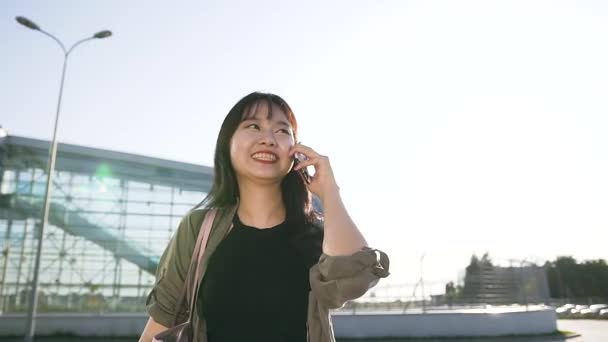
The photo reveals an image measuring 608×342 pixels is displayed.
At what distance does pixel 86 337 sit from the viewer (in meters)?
14.8

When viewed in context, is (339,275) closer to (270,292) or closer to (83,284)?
(270,292)

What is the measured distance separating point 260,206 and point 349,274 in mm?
623

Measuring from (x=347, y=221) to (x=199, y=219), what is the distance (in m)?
0.67

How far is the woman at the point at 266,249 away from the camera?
1.53 metres

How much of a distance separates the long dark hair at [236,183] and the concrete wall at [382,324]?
14.3 m

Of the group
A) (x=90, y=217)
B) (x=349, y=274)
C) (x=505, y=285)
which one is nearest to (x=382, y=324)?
(x=505, y=285)

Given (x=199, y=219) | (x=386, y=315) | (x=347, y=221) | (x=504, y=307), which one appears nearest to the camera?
(x=347, y=221)

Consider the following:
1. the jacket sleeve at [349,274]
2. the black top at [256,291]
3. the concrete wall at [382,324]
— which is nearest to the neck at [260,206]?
the black top at [256,291]

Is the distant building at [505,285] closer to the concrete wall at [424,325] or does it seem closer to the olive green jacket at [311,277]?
the concrete wall at [424,325]

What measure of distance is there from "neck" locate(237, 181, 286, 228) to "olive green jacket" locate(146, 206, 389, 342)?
0.22 feet

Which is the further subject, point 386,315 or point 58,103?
point 386,315

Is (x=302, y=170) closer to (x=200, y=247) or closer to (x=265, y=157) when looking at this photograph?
(x=265, y=157)

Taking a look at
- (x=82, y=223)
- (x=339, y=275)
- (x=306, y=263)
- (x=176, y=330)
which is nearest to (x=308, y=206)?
(x=306, y=263)

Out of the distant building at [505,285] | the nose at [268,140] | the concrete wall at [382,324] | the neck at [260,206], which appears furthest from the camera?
the distant building at [505,285]
